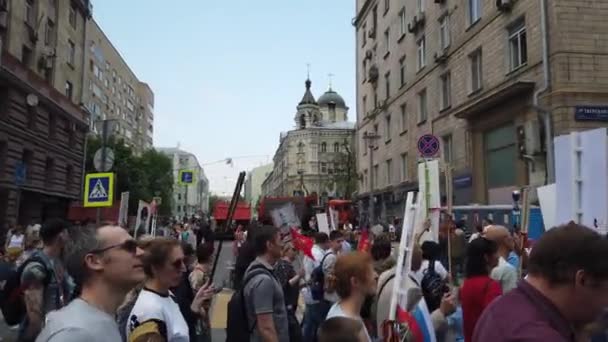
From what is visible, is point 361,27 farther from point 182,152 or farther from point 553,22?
point 182,152

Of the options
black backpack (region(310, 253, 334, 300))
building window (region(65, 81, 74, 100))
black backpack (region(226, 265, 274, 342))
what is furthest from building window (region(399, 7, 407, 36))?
black backpack (region(226, 265, 274, 342))

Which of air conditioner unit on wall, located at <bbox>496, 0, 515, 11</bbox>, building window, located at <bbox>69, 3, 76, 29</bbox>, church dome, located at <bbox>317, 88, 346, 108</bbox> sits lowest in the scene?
air conditioner unit on wall, located at <bbox>496, 0, 515, 11</bbox>

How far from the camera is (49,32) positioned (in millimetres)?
30641

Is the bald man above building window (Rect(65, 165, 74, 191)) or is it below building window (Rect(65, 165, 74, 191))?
below

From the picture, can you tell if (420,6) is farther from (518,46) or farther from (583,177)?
(583,177)

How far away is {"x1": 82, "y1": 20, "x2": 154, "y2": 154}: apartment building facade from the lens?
56.4 m

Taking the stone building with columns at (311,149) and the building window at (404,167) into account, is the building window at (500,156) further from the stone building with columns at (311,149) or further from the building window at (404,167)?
the stone building with columns at (311,149)

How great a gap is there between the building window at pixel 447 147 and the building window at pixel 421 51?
5.12 meters

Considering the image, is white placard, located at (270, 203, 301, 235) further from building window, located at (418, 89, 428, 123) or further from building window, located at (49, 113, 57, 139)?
building window, located at (49, 113, 57, 139)

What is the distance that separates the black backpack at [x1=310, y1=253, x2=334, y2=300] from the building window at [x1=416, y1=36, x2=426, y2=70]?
74.9 ft

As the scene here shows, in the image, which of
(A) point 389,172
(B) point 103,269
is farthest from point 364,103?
(B) point 103,269

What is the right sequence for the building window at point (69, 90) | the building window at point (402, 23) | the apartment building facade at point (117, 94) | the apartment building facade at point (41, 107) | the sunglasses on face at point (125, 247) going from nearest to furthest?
the sunglasses on face at point (125, 247), the apartment building facade at point (41, 107), the building window at point (402, 23), the building window at point (69, 90), the apartment building facade at point (117, 94)

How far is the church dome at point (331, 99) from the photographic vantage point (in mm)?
117950

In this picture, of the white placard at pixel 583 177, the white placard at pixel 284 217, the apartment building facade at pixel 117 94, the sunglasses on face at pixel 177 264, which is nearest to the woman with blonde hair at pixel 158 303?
the sunglasses on face at pixel 177 264
